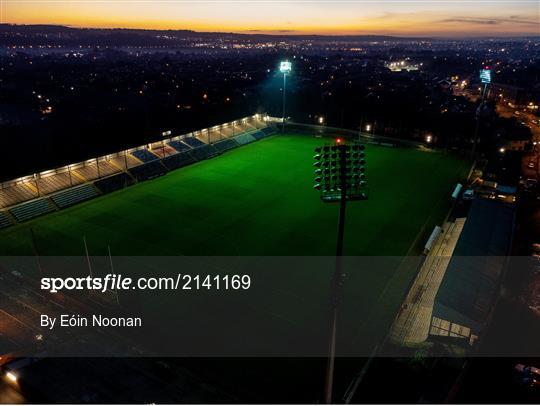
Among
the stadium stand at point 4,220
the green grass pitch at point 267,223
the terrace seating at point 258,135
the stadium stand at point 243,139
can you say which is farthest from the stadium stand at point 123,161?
the terrace seating at point 258,135

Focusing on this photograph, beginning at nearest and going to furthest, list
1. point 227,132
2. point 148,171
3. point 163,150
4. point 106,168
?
1. point 106,168
2. point 148,171
3. point 163,150
4. point 227,132

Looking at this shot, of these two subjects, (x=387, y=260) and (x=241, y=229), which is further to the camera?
(x=241, y=229)

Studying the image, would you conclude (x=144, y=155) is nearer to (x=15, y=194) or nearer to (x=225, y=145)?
(x=225, y=145)

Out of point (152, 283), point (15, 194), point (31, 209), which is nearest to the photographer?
point (152, 283)

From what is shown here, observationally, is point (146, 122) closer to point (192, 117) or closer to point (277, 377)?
point (192, 117)

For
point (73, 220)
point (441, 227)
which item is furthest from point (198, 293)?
point (441, 227)

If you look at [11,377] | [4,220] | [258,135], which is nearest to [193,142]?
[258,135]
